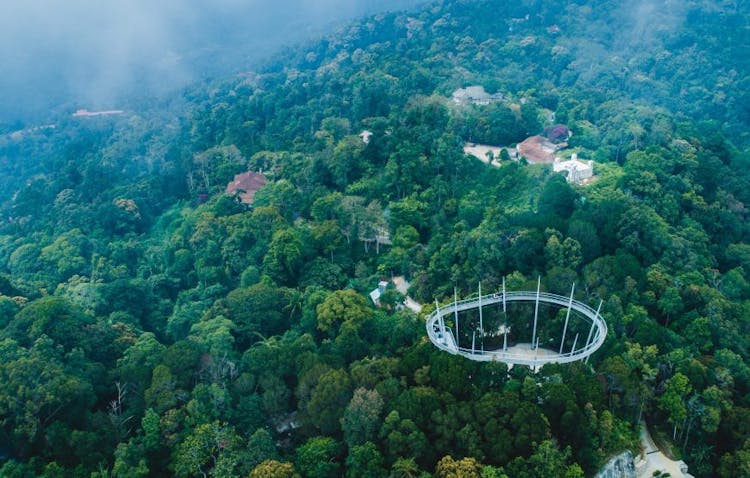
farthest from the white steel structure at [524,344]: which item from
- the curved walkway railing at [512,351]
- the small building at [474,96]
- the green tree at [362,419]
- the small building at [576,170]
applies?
the small building at [474,96]

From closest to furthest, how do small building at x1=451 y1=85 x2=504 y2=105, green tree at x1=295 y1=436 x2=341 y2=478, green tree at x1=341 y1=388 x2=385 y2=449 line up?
green tree at x1=295 y1=436 x2=341 y2=478, green tree at x1=341 y1=388 x2=385 y2=449, small building at x1=451 y1=85 x2=504 y2=105

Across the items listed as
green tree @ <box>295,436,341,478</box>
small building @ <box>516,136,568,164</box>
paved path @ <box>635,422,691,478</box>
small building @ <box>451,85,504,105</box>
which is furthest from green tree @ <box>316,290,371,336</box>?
small building @ <box>451,85,504,105</box>

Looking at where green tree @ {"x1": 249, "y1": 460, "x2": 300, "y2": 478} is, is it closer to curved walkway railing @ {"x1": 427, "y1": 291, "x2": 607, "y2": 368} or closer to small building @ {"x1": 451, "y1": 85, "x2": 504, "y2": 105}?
curved walkway railing @ {"x1": 427, "y1": 291, "x2": 607, "y2": 368}

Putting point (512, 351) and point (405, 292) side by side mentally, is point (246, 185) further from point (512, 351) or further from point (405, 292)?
point (512, 351)

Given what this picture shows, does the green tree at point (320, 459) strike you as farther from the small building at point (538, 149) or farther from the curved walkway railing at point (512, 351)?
the small building at point (538, 149)

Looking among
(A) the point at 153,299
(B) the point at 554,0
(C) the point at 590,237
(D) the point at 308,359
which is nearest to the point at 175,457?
(D) the point at 308,359

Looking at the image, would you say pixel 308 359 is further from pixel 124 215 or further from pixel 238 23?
Result: pixel 238 23
